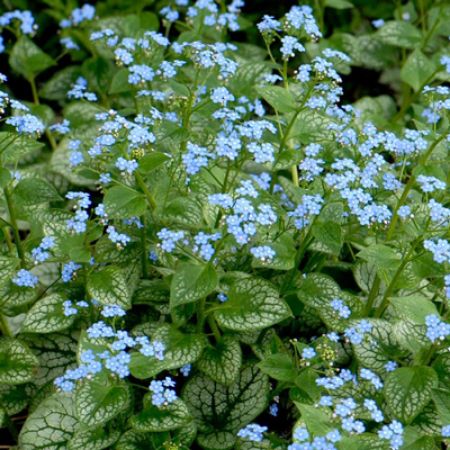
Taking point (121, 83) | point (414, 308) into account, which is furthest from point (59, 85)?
point (414, 308)

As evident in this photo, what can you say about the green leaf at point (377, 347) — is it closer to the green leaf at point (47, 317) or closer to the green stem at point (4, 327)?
the green leaf at point (47, 317)

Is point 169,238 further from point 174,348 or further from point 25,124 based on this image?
point 25,124

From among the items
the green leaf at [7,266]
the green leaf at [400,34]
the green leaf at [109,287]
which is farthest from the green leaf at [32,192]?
the green leaf at [400,34]

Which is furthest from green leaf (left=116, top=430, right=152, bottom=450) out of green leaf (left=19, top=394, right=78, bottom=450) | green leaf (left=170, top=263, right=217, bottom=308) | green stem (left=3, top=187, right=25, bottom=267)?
green stem (left=3, top=187, right=25, bottom=267)

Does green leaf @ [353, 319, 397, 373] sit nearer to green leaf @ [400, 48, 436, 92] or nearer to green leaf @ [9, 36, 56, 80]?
green leaf @ [400, 48, 436, 92]

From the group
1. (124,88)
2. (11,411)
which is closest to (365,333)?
(11,411)

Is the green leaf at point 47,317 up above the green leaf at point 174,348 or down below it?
above

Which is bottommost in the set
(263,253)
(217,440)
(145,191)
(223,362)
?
(217,440)
